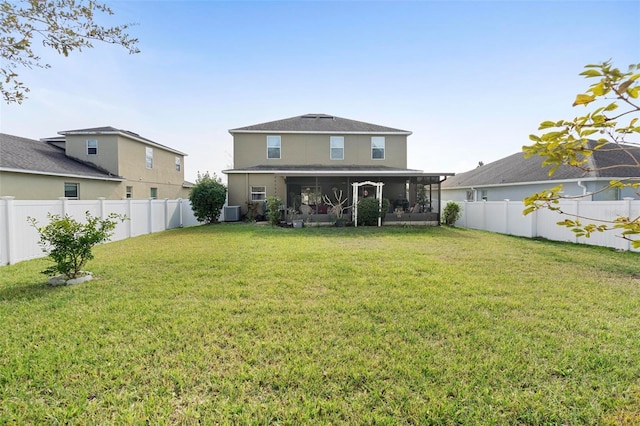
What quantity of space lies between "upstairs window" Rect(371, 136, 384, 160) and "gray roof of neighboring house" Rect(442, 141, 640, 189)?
773cm

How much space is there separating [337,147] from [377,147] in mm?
2683

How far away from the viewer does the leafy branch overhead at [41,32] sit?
3.45 metres

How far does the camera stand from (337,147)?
20828 millimetres

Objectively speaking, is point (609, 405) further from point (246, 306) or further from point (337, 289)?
point (246, 306)

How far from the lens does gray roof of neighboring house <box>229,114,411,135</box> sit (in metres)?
20.4

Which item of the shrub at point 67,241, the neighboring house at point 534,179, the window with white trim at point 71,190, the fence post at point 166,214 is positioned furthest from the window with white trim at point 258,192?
the neighboring house at point 534,179

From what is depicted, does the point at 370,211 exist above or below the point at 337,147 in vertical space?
below

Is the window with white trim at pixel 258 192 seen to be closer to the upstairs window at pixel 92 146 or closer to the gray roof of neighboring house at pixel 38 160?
the gray roof of neighboring house at pixel 38 160

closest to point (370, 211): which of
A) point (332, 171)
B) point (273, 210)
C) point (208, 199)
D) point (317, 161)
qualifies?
point (332, 171)

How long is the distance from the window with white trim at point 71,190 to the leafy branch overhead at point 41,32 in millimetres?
15345

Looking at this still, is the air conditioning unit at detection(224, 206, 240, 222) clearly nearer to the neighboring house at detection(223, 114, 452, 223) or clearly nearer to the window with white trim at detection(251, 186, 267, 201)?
the neighboring house at detection(223, 114, 452, 223)

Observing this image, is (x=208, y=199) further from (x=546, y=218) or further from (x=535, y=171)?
(x=535, y=171)

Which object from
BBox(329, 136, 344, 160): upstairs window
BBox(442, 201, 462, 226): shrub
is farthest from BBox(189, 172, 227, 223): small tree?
BBox(442, 201, 462, 226): shrub

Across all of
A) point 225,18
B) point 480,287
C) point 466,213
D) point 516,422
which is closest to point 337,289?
point 480,287
